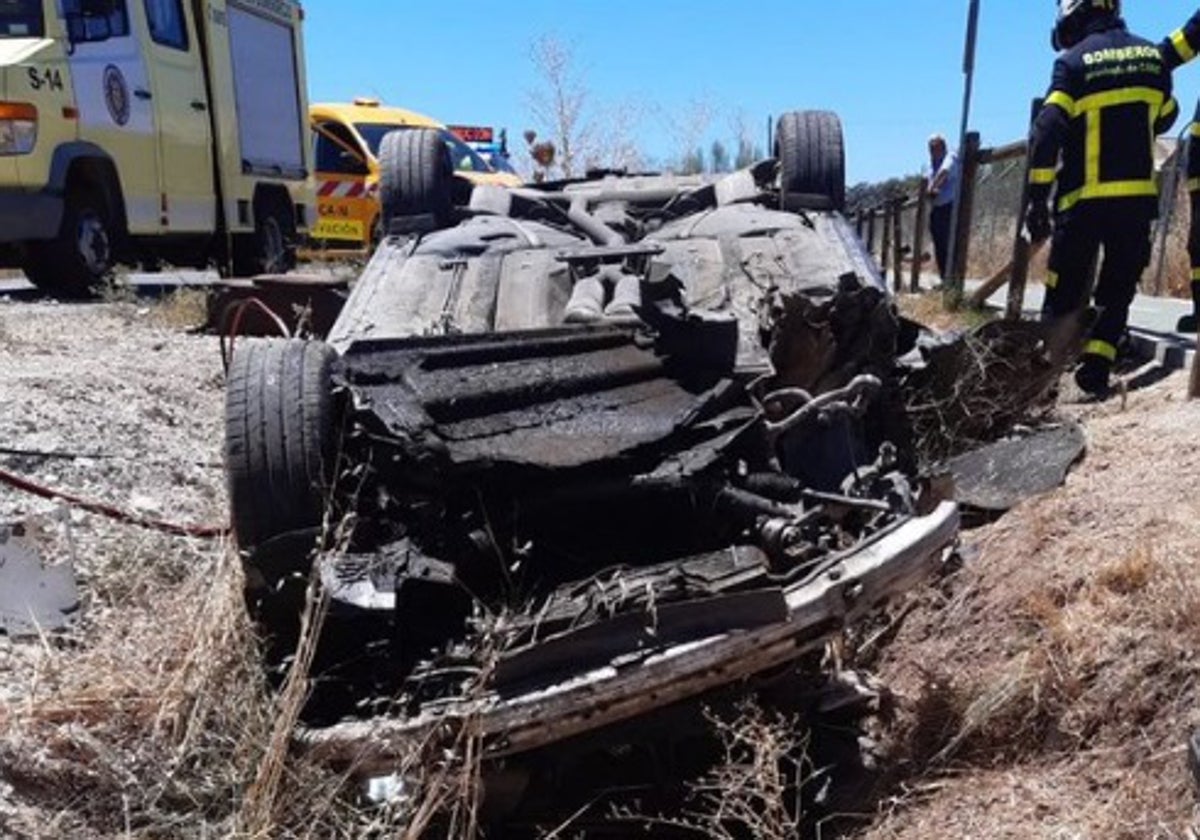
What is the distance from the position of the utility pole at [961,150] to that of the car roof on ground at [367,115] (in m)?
6.31

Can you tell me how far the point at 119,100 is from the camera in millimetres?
8625

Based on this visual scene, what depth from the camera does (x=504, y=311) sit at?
3.80 m

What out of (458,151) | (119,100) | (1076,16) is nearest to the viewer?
(1076,16)

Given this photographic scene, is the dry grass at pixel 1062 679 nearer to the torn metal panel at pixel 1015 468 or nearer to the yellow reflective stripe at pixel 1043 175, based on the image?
the torn metal panel at pixel 1015 468

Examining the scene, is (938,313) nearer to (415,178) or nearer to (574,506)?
A: (415,178)

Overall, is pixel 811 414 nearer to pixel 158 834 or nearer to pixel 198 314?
pixel 158 834

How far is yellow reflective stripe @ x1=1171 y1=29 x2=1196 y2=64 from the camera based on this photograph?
214 inches

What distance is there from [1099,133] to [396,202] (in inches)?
118

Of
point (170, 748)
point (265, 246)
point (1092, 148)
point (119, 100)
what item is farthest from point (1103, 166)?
A: point (265, 246)

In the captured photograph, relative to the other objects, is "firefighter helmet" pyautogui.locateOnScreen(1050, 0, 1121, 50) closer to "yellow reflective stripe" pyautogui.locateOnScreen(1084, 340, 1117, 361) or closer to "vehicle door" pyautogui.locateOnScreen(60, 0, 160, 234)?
"yellow reflective stripe" pyautogui.locateOnScreen(1084, 340, 1117, 361)

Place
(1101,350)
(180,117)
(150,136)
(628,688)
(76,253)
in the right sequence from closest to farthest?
(628,688) → (1101,350) → (76,253) → (150,136) → (180,117)

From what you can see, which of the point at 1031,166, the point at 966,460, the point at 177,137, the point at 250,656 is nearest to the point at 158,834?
the point at 250,656

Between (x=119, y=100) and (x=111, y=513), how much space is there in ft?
19.4

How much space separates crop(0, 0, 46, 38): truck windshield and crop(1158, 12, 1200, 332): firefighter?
661cm
